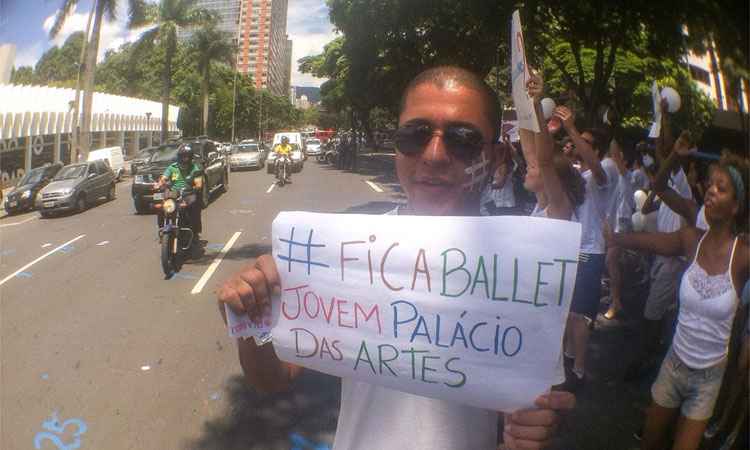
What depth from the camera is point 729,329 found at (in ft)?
2.58

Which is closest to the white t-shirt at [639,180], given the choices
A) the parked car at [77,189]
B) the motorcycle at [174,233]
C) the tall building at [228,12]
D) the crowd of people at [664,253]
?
the crowd of people at [664,253]

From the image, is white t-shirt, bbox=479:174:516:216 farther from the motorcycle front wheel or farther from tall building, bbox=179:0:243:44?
the motorcycle front wheel

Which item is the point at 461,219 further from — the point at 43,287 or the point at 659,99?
the point at 43,287

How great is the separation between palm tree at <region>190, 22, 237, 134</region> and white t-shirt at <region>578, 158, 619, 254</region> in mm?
1508

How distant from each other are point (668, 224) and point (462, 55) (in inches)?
28.7

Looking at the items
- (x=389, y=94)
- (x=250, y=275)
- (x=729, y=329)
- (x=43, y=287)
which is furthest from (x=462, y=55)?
(x=43, y=287)

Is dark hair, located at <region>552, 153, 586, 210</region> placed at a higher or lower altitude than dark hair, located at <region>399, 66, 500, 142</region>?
lower

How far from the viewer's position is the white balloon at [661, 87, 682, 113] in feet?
2.89

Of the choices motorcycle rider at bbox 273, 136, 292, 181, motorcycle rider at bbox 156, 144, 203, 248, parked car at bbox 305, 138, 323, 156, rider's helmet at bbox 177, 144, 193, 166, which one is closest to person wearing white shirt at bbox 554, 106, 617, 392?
motorcycle rider at bbox 273, 136, 292, 181

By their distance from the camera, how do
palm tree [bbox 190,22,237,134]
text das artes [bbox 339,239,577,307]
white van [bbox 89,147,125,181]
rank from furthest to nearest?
white van [bbox 89,147,125,181] < palm tree [bbox 190,22,237,134] < text das artes [bbox 339,239,577,307]

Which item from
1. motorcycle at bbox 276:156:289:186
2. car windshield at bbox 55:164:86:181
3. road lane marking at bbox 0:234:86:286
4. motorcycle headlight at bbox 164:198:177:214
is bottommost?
road lane marking at bbox 0:234:86:286

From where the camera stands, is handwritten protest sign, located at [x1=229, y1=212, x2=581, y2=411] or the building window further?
handwritten protest sign, located at [x1=229, y1=212, x2=581, y2=411]

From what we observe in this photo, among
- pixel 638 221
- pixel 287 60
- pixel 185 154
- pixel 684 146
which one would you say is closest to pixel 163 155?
pixel 185 154

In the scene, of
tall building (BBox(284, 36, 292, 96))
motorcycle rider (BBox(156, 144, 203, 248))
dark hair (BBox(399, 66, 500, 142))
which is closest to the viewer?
dark hair (BBox(399, 66, 500, 142))
